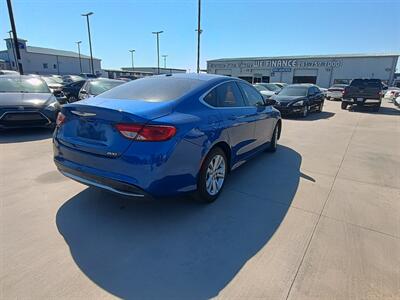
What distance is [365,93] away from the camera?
1512 cm

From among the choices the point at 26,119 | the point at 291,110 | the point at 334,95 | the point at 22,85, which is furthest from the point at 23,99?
the point at 334,95

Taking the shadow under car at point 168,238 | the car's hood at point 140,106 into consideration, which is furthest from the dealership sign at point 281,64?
the car's hood at point 140,106

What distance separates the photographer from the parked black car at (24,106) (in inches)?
248

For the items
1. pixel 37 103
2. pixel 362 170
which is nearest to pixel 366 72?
pixel 362 170

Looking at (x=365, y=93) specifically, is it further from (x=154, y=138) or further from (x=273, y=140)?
(x=154, y=138)

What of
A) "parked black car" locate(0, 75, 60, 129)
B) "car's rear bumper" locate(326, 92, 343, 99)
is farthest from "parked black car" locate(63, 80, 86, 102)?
"car's rear bumper" locate(326, 92, 343, 99)

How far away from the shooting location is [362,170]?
5043 millimetres

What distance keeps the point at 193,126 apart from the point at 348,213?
7.54 feet

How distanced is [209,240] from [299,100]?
35.5 ft

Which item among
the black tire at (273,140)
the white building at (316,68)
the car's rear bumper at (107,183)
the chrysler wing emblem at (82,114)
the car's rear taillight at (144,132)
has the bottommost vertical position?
the black tire at (273,140)

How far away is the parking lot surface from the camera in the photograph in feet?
6.94

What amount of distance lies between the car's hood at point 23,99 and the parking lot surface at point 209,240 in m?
2.60

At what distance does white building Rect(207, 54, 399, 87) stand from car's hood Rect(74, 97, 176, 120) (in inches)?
1843

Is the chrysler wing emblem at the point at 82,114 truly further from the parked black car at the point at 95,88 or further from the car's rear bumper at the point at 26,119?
the parked black car at the point at 95,88
